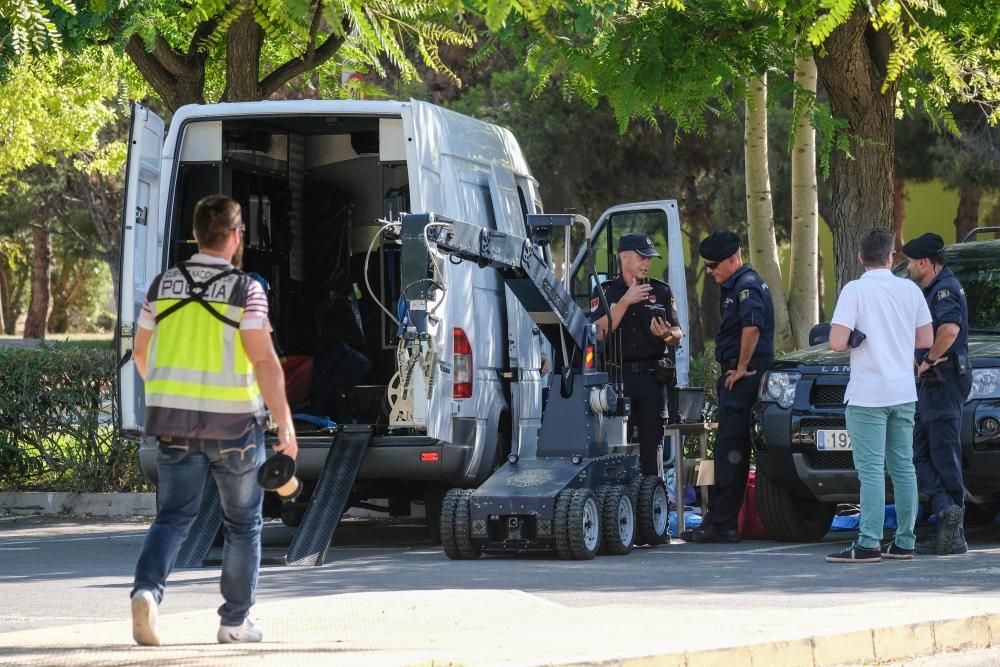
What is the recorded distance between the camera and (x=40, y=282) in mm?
52500

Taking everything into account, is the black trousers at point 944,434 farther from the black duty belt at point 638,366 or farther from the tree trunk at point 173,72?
the tree trunk at point 173,72

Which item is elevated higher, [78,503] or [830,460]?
[830,460]

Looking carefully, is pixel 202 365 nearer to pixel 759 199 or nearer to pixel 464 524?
pixel 464 524

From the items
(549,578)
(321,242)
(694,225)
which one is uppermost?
(694,225)

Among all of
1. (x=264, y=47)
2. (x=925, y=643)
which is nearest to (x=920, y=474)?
(x=925, y=643)

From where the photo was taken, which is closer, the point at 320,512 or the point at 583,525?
the point at 583,525

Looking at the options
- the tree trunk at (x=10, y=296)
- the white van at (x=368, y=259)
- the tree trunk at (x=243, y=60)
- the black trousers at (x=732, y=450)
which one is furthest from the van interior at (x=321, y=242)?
the tree trunk at (x=10, y=296)

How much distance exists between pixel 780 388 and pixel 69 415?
6318mm

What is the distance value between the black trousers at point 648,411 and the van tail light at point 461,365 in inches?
51.6

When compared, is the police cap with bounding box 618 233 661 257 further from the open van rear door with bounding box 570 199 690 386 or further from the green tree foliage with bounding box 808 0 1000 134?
the green tree foliage with bounding box 808 0 1000 134

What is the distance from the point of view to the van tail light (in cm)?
1013

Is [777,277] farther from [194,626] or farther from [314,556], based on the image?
[194,626]

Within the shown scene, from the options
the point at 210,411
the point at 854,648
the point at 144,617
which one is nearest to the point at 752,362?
the point at 854,648

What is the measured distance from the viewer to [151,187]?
407 inches
